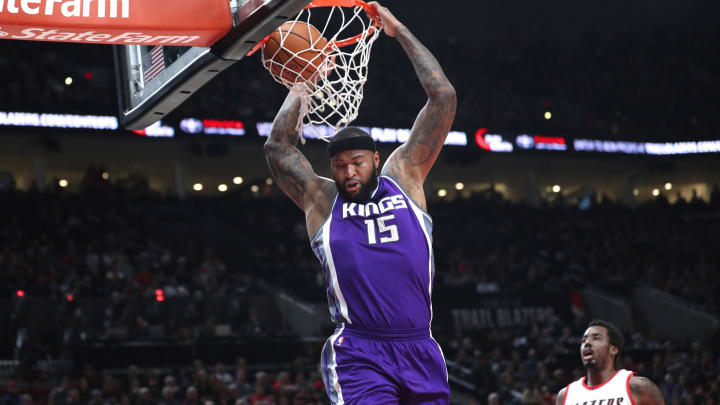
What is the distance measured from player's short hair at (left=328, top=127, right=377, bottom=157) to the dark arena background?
8.25m

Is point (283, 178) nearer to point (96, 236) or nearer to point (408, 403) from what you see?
point (408, 403)

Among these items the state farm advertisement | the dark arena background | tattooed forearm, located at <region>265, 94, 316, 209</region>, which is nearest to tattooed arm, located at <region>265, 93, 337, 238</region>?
tattooed forearm, located at <region>265, 94, 316, 209</region>

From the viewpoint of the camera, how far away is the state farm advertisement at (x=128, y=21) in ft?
13.1

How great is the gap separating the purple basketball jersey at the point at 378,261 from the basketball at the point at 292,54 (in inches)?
41.1

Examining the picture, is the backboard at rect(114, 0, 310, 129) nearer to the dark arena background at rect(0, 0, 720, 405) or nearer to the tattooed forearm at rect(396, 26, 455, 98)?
the tattooed forearm at rect(396, 26, 455, 98)

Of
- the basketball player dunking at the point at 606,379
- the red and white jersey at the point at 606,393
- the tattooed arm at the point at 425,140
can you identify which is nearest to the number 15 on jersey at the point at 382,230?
the tattooed arm at the point at 425,140

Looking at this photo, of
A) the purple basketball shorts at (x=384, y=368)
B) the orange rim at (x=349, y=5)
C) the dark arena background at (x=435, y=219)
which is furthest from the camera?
the dark arena background at (x=435, y=219)

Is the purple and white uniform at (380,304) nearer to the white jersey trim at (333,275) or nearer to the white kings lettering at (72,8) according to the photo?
the white jersey trim at (333,275)

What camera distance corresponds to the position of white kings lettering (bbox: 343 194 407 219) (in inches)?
152

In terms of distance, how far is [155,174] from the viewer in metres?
26.6

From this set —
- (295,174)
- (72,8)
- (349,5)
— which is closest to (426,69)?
(349,5)

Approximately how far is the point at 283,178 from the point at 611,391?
310 cm

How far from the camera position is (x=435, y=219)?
25031 millimetres

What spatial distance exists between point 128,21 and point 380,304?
1.72 metres
